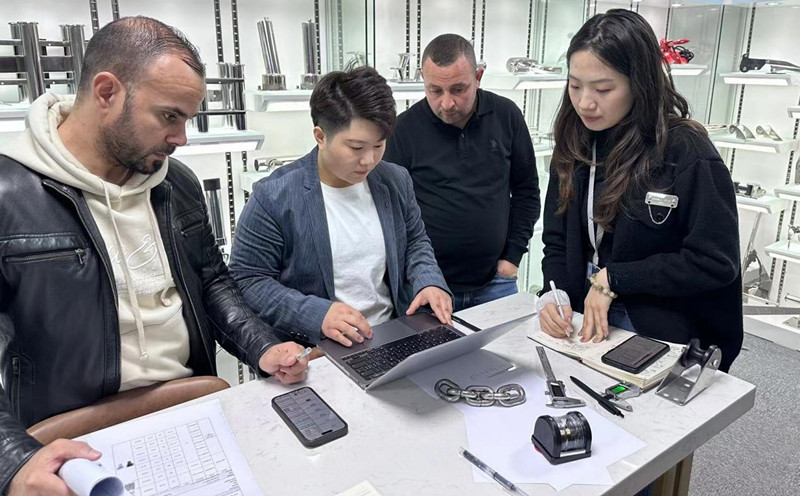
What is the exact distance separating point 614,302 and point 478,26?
83.9 inches

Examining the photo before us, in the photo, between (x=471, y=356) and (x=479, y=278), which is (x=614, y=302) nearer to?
(x=471, y=356)

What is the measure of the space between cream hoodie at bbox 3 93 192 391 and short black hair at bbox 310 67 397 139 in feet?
1.35

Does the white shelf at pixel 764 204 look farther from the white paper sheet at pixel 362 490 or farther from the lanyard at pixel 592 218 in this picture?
the white paper sheet at pixel 362 490

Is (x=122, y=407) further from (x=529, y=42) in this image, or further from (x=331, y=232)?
(x=529, y=42)

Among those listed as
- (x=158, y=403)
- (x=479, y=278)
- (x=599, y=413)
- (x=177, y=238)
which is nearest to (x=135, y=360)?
(x=158, y=403)

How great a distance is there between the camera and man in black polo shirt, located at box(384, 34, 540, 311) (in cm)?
216

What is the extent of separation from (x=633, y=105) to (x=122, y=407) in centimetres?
135

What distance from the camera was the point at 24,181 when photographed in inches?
44.9

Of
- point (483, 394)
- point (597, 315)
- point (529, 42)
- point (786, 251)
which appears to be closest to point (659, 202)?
point (597, 315)

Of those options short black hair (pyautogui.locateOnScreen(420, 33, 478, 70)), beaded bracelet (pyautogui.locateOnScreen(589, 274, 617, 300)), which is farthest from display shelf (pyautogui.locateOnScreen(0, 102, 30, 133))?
beaded bracelet (pyautogui.locateOnScreen(589, 274, 617, 300))

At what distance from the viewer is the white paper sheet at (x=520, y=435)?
97cm

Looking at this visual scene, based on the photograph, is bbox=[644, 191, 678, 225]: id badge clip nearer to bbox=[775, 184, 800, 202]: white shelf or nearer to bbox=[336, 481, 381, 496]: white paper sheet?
bbox=[336, 481, 381, 496]: white paper sheet

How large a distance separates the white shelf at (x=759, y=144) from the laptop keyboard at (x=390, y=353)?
311cm

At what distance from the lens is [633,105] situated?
1482mm
